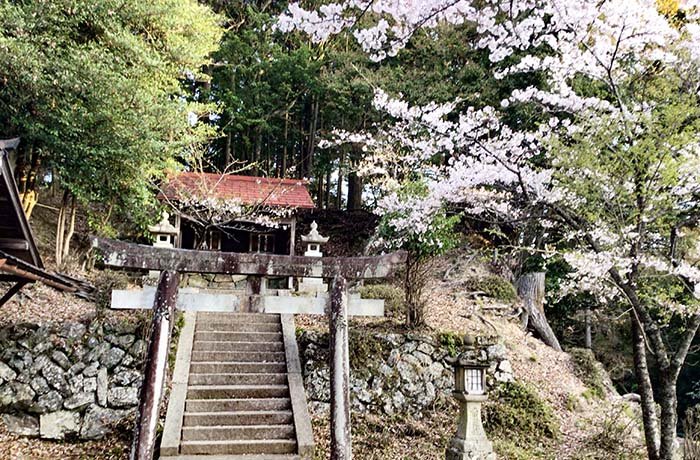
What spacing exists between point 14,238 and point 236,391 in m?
3.96

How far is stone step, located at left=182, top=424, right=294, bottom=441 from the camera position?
6.76 meters

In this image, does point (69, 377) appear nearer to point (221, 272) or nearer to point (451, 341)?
point (221, 272)

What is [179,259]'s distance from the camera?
5.61 m

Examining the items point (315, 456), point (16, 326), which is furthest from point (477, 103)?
point (16, 326)

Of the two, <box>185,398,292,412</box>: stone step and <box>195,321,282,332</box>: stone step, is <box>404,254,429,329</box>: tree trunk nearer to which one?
<box>195,321,282,332</box>: stone step

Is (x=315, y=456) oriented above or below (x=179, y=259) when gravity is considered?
below

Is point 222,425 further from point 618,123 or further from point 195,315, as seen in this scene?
point 618,123

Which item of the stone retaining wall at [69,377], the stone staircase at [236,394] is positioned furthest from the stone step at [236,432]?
the stone retaining wall at [69,377]

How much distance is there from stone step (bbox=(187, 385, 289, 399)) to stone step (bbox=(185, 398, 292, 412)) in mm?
161

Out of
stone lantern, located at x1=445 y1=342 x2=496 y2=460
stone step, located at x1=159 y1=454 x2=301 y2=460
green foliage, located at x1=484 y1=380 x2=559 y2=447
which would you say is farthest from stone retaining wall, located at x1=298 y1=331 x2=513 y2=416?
stone lantern, located at x1=445 y1=342 x2=496 y2=460

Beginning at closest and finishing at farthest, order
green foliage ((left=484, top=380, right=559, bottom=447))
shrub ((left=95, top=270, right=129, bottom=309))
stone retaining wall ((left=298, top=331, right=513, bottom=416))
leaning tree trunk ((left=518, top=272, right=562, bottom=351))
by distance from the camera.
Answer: green foliage ((left=484, top=380, right=559, bottom=447)) → stone retaining wall ((left=298, top=331, right=513, bottom=416)) → shrub ((left=95, top=270, right=129, bottom=309)) → leaning tree trunk ((left=518, top=272, right=562, bottom=351))

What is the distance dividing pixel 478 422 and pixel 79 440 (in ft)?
19.9

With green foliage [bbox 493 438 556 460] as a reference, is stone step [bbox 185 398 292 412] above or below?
above

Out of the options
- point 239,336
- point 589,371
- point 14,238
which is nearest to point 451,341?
point 239,336
